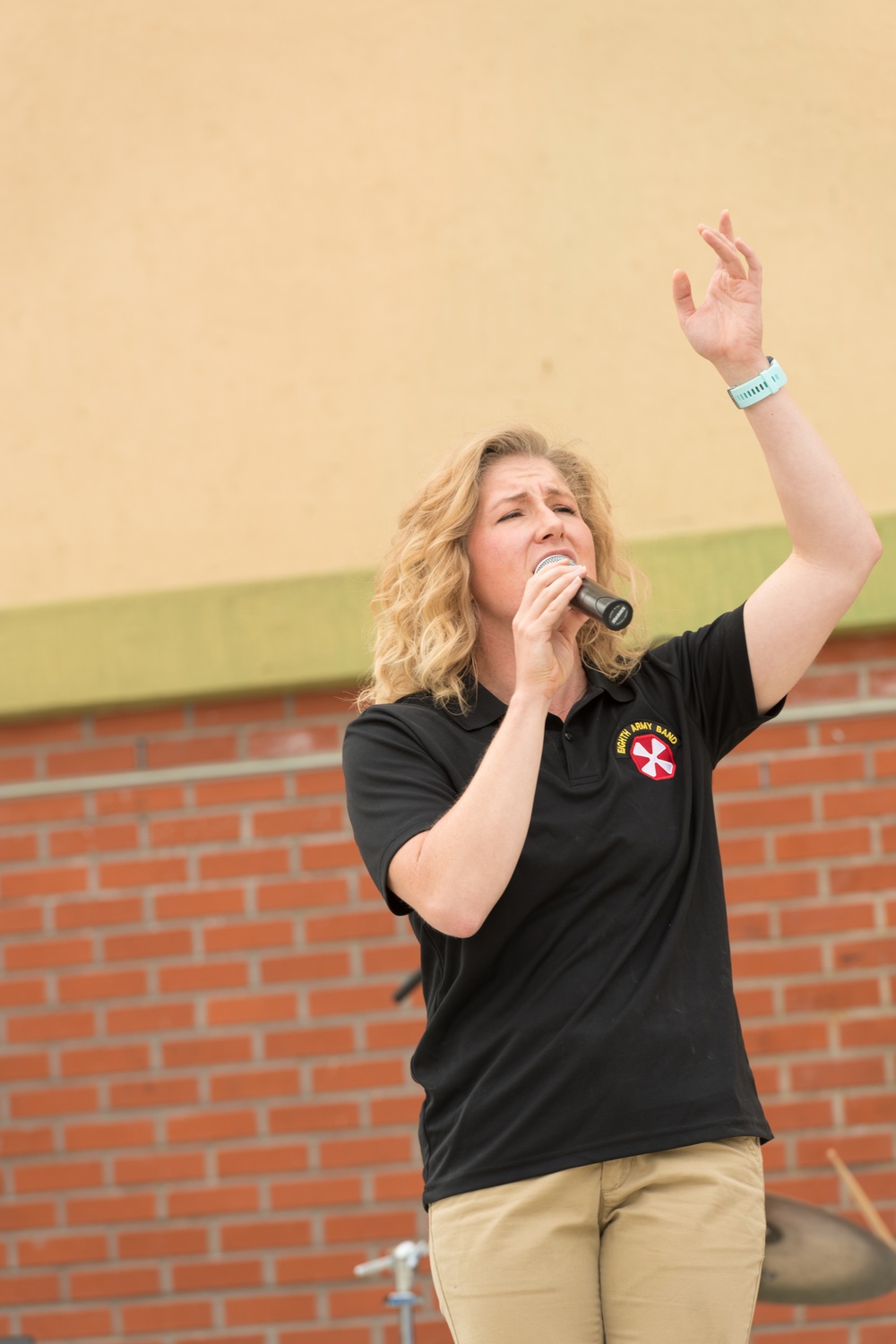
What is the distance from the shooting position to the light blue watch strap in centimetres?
189

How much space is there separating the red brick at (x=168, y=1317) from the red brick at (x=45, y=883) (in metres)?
1.03

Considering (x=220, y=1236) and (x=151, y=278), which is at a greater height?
(x=151, y=278)

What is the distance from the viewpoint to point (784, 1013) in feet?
10.5

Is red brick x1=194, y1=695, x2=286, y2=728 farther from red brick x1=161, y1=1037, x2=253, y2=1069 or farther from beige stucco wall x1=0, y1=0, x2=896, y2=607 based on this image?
red brick x1=161, y1=1037, x2=253, y2=1069

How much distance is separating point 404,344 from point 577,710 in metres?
1.81

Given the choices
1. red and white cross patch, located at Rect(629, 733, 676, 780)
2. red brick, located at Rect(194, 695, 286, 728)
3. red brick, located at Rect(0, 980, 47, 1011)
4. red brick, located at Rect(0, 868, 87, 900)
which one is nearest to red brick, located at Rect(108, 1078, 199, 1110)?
red brick, located at Rect(0, 980, 47, 1011)

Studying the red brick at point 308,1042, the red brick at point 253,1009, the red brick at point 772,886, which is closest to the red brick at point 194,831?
the red brick at point 253,1009

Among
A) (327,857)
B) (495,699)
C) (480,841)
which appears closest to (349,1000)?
(327,857)

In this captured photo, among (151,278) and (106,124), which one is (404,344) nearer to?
(151,278)

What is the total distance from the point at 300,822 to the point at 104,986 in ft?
2.12

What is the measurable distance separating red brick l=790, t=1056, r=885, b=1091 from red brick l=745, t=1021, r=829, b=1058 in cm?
4

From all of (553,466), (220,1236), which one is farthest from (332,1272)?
(553,466)

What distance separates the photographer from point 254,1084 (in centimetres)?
331

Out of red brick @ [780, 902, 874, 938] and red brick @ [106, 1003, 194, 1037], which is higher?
red brick @ [780, 902, 874, 938]
